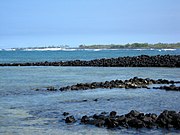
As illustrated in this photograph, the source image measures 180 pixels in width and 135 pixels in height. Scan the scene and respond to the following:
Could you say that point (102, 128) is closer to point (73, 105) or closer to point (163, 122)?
point (163, 122)

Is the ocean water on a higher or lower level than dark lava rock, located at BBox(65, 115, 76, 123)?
lower

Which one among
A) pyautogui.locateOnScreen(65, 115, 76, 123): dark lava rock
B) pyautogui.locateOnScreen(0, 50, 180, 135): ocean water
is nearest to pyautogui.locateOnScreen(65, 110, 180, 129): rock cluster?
pyautogui.locateOnScreen(65, 115, 76, 123): dark lava rock

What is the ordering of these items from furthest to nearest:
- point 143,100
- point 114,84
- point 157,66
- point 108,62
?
point 108,62
point 157,66
point 114,84
point 143,100

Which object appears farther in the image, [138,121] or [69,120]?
[69,120]

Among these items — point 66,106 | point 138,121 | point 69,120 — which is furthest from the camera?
point 66,106

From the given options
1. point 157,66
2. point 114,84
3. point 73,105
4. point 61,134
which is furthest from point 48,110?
point 157,66

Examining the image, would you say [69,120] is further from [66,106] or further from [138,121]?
[66,106]

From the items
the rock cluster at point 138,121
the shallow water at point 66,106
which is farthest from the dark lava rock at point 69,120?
the shallow water at point 66,106

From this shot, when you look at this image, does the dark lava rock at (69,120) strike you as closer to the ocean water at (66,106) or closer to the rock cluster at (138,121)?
→ the rock cluster at (138,121)

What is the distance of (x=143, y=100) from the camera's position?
80.8 ft

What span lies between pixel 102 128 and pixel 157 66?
4437cm

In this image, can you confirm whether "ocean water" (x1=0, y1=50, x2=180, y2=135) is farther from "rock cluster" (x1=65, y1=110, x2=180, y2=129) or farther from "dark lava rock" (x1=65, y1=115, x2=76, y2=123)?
"rock cluster" (x1=65, y1=110, x2=180, y2=129)

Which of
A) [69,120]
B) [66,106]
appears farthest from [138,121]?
[66,106]

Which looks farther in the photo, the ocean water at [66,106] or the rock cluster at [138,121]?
the rock cluster at [138,121]
